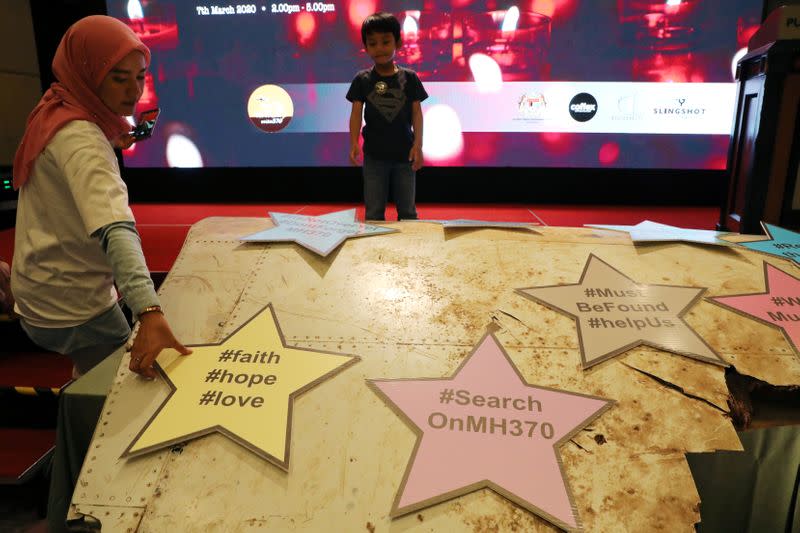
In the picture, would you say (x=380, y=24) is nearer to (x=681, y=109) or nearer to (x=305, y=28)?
(x=305, y=28)

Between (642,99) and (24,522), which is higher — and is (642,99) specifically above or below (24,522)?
above

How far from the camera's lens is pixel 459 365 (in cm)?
113

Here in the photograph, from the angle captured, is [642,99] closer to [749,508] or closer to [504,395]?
[749,508]

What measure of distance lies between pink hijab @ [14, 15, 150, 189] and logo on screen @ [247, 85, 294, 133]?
3.88 metres

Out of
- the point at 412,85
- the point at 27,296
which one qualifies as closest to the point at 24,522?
the point at 27,296

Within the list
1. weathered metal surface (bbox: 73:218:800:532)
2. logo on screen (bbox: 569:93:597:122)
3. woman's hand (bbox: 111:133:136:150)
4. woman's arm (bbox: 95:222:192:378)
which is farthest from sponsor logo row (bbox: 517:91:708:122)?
woman's arm (bbox: 95:222:192:378)

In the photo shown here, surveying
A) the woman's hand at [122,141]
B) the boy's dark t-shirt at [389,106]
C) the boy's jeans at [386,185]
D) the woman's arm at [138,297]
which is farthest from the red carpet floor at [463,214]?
the woman's arm at [138,297]

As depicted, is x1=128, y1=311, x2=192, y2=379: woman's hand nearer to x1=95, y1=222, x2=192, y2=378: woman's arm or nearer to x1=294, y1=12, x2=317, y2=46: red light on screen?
x1=95, y1=222, x2=192, y2=378: woman's arm

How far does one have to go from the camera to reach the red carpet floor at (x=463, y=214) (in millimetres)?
4348

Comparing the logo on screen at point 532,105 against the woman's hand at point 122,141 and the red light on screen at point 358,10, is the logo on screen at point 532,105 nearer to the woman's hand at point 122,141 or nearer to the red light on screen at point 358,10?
the red light on screen at point 358,10

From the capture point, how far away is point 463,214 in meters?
4.82

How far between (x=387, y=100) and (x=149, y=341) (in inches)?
83.2

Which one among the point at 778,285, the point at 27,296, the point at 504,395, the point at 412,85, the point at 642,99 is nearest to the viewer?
the point at 504,395

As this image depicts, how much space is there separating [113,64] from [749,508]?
6.84 feet
